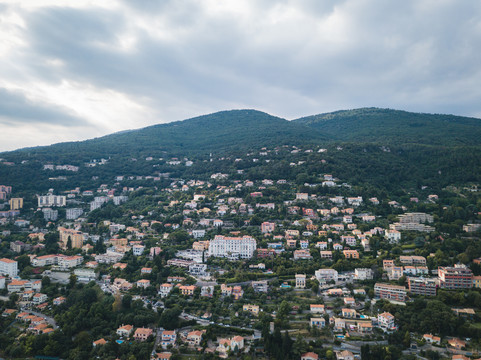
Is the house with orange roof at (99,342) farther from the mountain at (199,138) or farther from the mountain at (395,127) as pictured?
the mountain at (395,127)

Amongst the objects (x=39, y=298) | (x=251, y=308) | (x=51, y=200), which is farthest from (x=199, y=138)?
(x=251, y=308)

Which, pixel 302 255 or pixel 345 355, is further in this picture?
pixel 302 255

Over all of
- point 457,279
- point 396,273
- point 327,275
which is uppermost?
point 457,279

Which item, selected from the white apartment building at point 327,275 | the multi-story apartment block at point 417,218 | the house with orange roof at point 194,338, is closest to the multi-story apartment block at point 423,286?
the white apartment building at point 327,275

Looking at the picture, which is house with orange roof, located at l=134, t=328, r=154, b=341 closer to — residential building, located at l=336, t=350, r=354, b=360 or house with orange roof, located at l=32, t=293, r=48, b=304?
house with orange roof, located at l=32, t=293, r=48, b=304

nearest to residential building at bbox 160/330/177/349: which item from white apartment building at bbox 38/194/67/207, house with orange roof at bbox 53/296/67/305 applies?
house with orange roof at bbox 53/296/67/305

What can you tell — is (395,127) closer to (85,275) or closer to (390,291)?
(390,291)

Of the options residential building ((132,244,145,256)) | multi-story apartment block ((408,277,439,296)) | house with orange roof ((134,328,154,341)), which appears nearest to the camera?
house with orange roof ((134,328,154,341))
